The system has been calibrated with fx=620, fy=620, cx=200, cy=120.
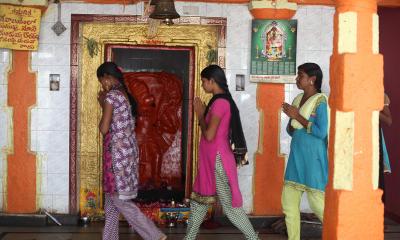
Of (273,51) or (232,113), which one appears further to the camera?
(273,51)

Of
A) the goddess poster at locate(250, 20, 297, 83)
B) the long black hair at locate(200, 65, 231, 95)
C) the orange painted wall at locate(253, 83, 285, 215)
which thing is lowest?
the orange painted wall at locate(253, 83, 285, 215)

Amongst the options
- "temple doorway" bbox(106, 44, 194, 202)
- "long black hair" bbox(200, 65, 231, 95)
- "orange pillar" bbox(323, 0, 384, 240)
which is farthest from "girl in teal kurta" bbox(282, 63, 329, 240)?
"temple doorway" bbox(106, 44, 194, 202)

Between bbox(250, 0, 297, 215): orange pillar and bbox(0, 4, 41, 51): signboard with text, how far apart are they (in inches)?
98.3

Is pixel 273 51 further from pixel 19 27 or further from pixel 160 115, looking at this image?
pixel 19 27

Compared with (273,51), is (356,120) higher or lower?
lower

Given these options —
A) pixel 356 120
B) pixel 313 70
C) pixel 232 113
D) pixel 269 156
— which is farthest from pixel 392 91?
pixel 356 120

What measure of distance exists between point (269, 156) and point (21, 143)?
271 centimetres

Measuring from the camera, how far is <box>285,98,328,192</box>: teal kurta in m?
5.02

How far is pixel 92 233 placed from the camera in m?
6.42

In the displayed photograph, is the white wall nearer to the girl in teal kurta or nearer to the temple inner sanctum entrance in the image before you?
the temple inner sanctum entrance

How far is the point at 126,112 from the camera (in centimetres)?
527

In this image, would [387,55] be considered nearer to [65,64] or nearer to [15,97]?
[65,64]

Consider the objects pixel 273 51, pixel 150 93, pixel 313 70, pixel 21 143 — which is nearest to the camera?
pixel 313 70

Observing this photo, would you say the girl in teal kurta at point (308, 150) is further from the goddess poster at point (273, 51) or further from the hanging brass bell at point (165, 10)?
the goddess poster at point (273, 51)
